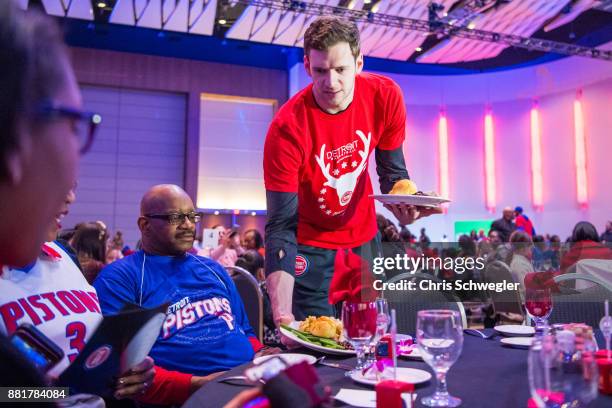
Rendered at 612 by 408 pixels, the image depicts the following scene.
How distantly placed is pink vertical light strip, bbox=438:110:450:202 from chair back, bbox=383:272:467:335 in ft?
35.4

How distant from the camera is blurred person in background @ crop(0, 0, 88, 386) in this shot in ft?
1.55

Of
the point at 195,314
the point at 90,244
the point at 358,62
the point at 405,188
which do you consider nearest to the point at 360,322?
the point at 405,188

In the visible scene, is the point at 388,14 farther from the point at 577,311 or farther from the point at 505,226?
the point at 577,311

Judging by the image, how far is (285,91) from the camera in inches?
522

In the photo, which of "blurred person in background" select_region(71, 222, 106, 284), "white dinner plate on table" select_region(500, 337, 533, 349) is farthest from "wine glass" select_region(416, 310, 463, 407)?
"blurred person in background" select_region(71, 222, 106, 284)

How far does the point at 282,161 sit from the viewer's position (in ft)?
6.57

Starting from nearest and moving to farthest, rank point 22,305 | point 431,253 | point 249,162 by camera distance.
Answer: point 22,305
point 431,253
point 249,162

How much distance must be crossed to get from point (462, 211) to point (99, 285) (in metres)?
11.9

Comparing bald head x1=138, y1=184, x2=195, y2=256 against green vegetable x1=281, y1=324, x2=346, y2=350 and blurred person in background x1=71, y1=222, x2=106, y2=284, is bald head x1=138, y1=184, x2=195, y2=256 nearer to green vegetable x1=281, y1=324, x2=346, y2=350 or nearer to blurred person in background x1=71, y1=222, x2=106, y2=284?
blurred person in background x1=71, y1=222, x2=106, y2=284

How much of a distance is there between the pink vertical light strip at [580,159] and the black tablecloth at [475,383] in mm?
11414

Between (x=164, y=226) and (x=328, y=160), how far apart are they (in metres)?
0.78

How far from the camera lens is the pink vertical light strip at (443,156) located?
510 inches

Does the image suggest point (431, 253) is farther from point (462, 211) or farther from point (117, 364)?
point (117, 364)

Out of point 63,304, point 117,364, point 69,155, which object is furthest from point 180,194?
point 69,155
